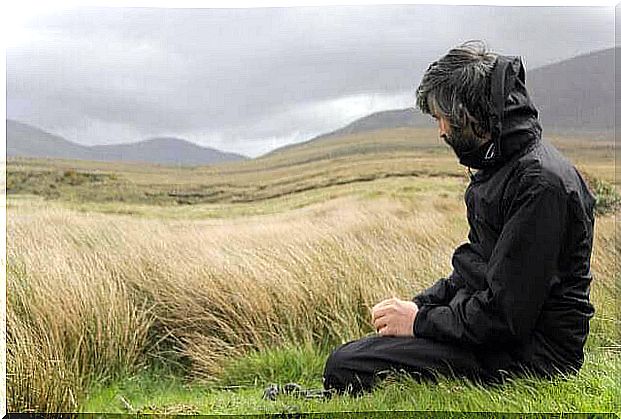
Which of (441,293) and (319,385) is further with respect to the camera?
(319,385)

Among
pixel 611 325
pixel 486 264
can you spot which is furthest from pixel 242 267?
pixel 611 325

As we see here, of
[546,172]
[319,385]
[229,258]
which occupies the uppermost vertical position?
[546,172]

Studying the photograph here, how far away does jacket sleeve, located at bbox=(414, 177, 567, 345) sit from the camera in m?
2.31

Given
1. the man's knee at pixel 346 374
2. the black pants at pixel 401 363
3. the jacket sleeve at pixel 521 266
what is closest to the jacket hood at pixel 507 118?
the jacket sleeve at pixel 521 266

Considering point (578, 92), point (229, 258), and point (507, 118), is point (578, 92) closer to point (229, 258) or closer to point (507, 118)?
point (507, 118)

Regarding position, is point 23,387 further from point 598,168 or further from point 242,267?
point 598,168

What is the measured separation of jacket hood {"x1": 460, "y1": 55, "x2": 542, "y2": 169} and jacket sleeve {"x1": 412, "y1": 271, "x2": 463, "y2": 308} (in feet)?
1.23

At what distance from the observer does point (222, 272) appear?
3.28 metres

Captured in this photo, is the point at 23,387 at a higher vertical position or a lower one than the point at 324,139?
lower

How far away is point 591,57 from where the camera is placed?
10.7 feet

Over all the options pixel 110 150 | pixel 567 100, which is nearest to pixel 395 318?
pixel 567 100

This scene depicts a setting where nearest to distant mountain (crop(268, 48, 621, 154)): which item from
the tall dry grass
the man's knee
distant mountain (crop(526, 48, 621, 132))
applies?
distant mountain (crop(526, 48, 621, 132))

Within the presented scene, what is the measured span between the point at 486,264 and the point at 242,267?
1001 mm

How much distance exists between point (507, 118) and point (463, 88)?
0.43 feet
